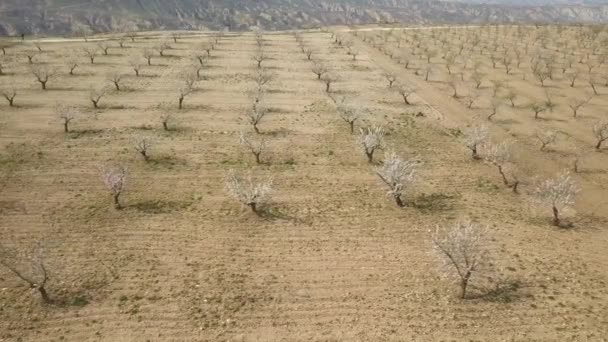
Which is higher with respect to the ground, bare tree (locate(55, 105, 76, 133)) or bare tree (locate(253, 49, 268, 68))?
bare tree (locate(253, 49, 268, 68))

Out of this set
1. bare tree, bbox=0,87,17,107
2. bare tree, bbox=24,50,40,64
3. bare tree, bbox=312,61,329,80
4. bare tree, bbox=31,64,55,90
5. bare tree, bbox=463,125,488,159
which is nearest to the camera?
bare tree, bbox=463,125,488,159

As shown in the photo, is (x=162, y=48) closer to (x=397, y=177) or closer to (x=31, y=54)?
(x=31, y=54)

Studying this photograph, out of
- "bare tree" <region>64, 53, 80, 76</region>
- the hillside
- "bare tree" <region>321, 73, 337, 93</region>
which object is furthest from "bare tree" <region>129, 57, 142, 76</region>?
the hillside

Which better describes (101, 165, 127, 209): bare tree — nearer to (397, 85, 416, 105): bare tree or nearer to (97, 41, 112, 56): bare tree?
(397, 85, 416, 105): bare tree

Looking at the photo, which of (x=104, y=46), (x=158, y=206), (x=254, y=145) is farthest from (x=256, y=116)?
(x=104, y=46)

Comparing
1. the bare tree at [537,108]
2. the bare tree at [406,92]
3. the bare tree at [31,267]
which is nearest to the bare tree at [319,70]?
the bare tree at [406,92]

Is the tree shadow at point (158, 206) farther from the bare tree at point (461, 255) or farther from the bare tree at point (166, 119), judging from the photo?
the bare tree at point (461, 255)
